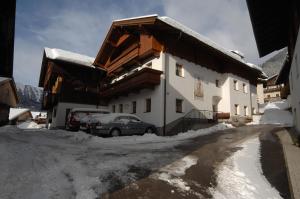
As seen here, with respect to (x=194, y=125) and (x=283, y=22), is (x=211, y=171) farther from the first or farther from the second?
(x=194, y=125)

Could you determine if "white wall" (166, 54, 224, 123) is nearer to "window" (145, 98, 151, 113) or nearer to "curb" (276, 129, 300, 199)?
"window" (145, 98, 151, 113)

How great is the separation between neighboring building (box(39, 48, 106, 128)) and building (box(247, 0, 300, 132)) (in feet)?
62.2

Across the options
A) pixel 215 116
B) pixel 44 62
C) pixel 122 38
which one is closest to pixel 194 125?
pixel 215 116

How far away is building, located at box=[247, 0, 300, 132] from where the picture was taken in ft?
34.6

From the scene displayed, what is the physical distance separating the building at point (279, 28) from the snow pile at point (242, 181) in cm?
515

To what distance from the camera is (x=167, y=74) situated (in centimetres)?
1833

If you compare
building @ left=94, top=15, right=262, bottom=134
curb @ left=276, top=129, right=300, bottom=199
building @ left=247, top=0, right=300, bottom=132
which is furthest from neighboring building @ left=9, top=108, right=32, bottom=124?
curb @ left=276, top=129, right=300, bottom=199

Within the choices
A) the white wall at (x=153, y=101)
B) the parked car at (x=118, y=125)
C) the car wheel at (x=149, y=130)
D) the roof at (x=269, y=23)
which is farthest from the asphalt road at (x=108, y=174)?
the white wall at (x=153, y=101)

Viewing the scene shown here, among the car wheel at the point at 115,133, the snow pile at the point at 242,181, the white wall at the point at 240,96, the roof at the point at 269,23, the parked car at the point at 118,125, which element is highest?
the roof at the point at 269,23

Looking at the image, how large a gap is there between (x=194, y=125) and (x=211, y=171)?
1241 centimetres

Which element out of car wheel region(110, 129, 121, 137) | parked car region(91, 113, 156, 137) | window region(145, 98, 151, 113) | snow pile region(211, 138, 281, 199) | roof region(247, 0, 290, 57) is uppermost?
roof region(247, 0, 290, 57)

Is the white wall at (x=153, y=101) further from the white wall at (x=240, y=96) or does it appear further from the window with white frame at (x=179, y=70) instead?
the white wall at (x=240, y=96)

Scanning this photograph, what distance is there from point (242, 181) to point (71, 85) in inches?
951

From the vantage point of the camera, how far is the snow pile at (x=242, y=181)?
5.17 m
